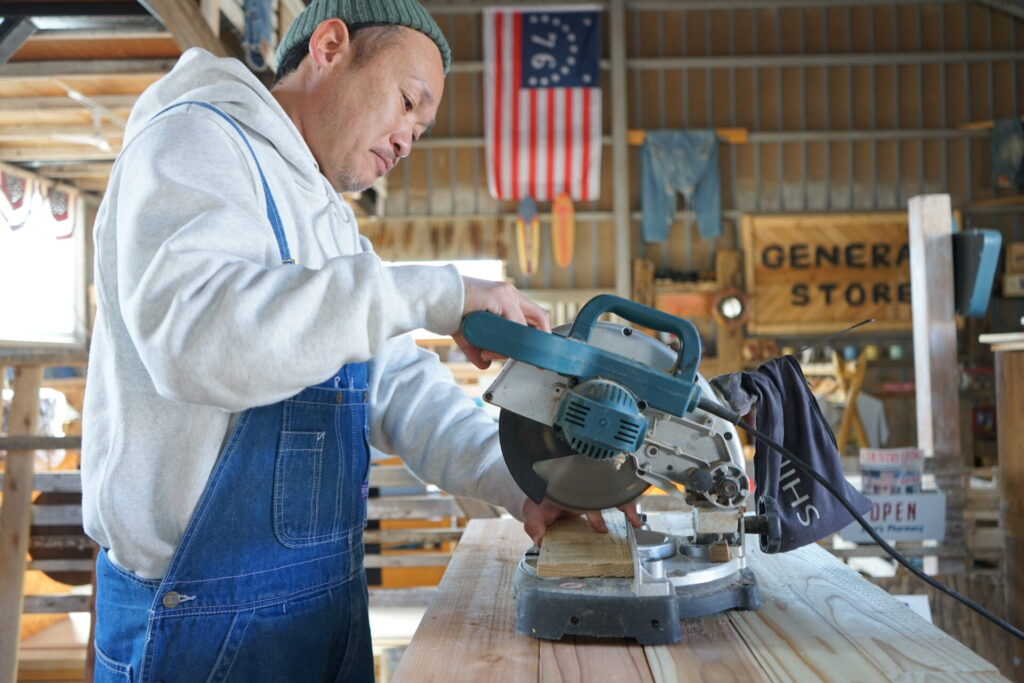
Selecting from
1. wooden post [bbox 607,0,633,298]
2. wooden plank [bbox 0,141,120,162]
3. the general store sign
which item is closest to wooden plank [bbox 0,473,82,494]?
the general store sign

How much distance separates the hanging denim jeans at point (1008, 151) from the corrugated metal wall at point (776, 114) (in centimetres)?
23

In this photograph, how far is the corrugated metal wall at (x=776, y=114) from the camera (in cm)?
838

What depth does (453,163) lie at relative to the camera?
858cm

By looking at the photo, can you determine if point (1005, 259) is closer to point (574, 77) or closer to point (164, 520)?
point (574, 77)

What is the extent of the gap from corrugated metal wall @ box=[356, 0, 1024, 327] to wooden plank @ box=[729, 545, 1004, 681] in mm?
7145

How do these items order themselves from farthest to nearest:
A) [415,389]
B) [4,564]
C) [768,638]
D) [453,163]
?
[453,163] → [4,564] → [415,389] → [768,638]

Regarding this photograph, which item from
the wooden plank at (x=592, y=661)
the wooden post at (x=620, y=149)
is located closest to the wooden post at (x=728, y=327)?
the wooden post at (x=620, y=149)

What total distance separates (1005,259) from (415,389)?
321 inches

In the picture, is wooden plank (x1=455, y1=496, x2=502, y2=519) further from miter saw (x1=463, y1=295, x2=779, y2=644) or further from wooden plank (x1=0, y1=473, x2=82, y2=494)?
miter saw (x1=463, y1=295, x2=779, y2=644)

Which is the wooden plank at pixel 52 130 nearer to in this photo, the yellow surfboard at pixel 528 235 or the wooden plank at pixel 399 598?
the wooden plank at pixel 399 598

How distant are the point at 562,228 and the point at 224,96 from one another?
7.15 metres

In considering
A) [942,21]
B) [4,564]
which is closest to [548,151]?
[942,21]

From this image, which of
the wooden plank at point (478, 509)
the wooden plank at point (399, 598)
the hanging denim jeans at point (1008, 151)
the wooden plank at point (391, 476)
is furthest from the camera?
the hanging denim jeans at point (1008, 151)

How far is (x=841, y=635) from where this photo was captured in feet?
3.46
